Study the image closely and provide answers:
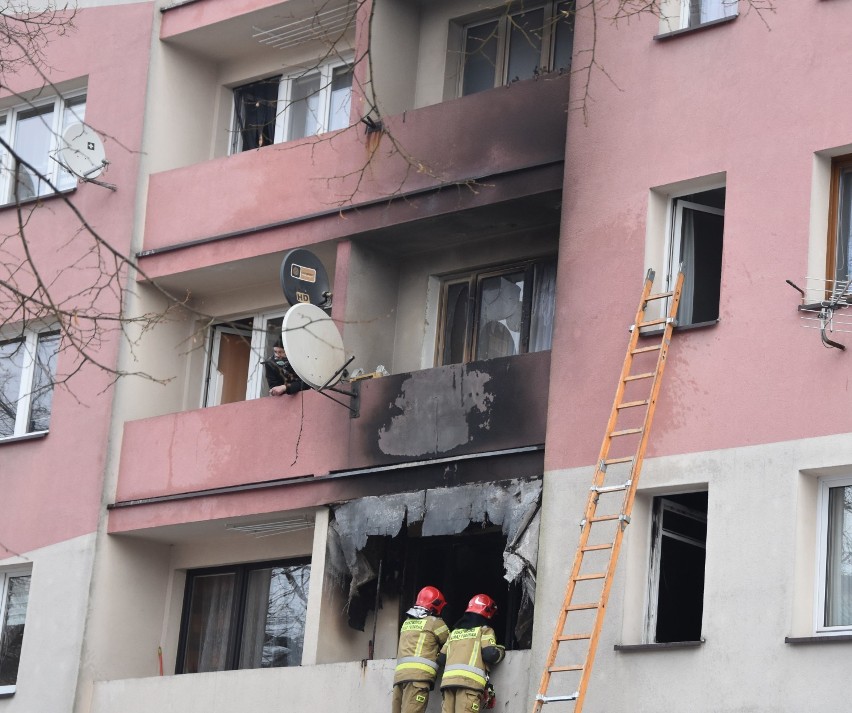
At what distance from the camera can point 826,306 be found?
14617mm

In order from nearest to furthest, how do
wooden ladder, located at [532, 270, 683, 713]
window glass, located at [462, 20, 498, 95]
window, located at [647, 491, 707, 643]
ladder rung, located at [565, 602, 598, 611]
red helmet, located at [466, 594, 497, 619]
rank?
1. ladder rung, located at [565, 602, 598, 611]
2. wooden ladder, located at [532, 270, 683, 713]
3. window, located at [647, 491, 707, 643]
4. red helmet, located at [466, 594, 497, 619]
5. window glass, located at [462, 20, 498, 95]

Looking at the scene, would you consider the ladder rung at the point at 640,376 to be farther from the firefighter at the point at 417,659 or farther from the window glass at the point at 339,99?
the window glass at the point at 339,99

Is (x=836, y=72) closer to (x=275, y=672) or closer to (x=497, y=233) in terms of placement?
(x=497, y=233)

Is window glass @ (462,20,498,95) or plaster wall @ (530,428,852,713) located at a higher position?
window glass @ (462,20,498,95)

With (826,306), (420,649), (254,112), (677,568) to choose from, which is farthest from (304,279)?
(826,306)

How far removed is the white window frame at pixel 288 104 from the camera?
69.2 ft

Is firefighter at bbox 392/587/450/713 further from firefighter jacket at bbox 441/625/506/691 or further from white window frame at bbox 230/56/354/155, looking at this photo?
white window frame at bbox 230/56/354/155

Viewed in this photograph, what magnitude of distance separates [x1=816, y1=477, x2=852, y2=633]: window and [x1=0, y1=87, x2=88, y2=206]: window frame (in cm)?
1118

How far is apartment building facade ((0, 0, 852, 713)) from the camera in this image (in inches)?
582

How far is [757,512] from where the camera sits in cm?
1462

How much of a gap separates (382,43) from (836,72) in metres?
6.38

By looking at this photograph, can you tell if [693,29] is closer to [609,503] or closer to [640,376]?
[640,376]

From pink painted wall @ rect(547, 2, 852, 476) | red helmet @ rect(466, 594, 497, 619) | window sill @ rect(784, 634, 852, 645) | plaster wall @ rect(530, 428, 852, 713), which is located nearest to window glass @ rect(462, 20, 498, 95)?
pink painted wall @ rect(547, 2, 852, 476)

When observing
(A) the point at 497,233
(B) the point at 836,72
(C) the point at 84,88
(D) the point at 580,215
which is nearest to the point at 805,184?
(B) the point at 836,72
